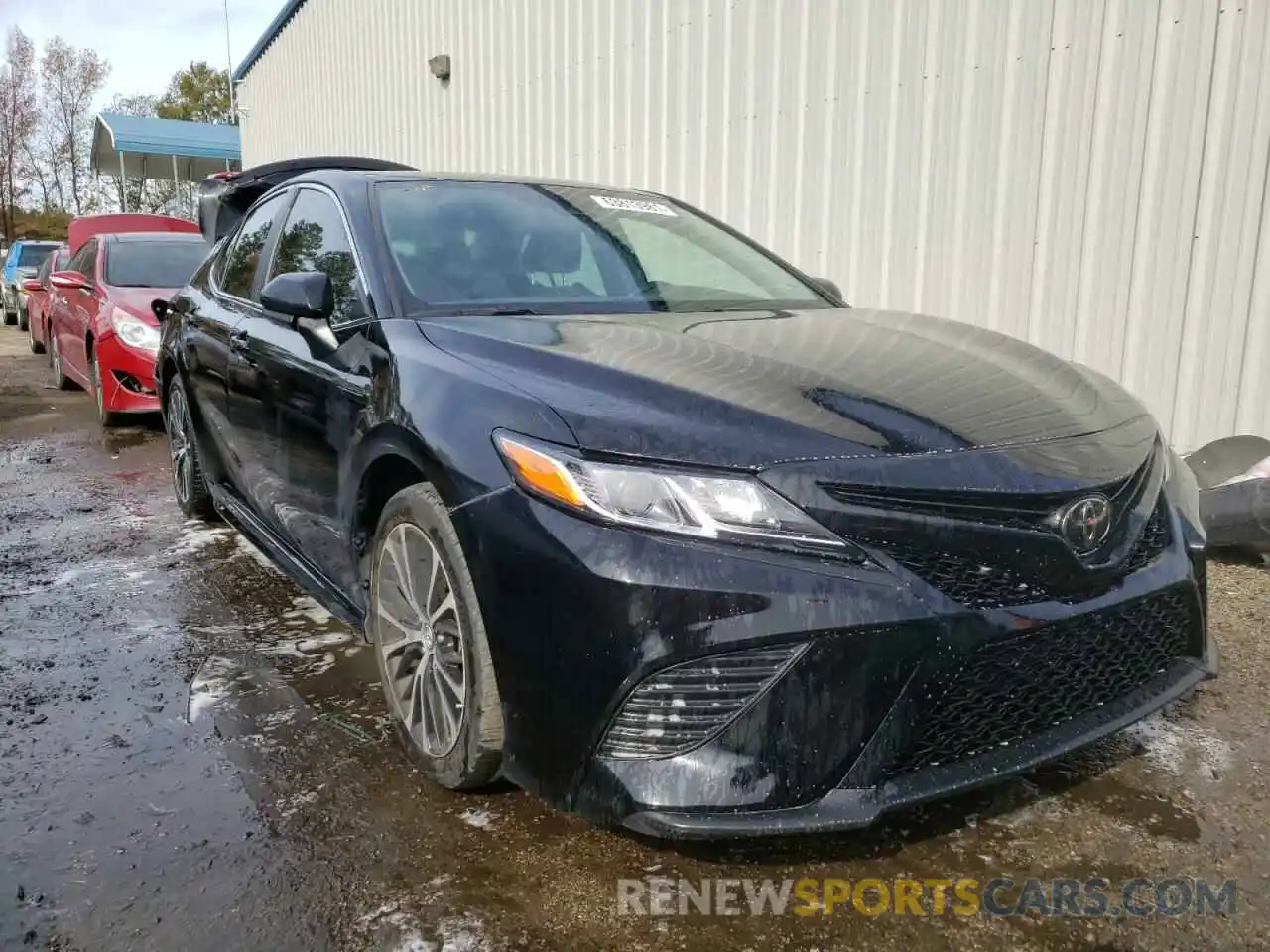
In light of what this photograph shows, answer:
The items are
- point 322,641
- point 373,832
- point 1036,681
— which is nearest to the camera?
point 1036,681

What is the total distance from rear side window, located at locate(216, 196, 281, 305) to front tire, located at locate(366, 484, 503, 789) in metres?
1.82

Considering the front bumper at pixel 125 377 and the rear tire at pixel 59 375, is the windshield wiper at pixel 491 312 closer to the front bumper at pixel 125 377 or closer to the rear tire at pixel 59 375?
the front bumper at pixel 125 377

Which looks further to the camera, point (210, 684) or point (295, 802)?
point (210, 684)

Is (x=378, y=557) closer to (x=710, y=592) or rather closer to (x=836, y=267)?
(x=710, y=592)

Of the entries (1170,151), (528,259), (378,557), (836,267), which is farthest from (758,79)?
(378,557)

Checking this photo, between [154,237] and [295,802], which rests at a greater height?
[154,237]

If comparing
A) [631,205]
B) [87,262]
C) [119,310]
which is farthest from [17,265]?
[631,205]

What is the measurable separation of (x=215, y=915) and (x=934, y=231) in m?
4.95

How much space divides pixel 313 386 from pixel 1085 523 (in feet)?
6.78

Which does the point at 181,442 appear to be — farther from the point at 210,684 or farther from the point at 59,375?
the point at 59,375

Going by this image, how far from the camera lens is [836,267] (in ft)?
20.5

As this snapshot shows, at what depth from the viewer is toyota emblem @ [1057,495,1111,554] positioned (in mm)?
1942

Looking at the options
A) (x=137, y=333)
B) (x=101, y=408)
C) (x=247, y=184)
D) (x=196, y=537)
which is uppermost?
(x=247, y=184)

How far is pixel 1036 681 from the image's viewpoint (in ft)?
6.32
